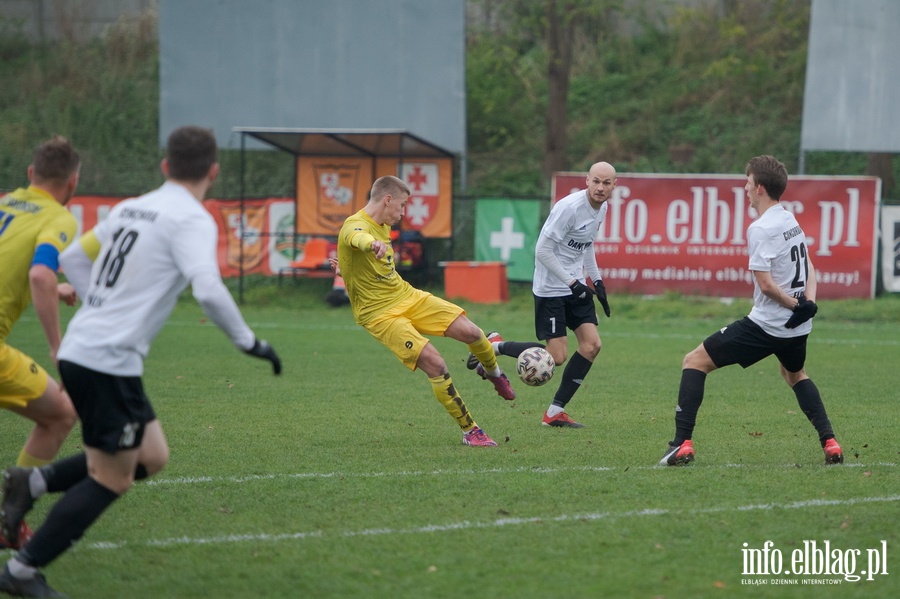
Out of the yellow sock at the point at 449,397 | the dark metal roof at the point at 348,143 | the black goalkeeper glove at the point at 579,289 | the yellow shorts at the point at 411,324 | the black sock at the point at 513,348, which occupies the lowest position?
the yellow sock at the point at 449,397

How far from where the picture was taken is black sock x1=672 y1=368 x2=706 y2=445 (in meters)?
6.66

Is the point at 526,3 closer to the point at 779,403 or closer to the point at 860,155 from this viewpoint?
the point at 860,155

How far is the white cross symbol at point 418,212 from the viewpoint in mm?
21297

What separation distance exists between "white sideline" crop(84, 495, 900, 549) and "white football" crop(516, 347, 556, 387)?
103 inches

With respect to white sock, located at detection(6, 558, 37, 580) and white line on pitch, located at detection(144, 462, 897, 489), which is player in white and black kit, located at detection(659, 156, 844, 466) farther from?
white sock, located at detection(6, 558, 37, 580)

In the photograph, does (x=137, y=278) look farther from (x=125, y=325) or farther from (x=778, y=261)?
(x=778, y=261)

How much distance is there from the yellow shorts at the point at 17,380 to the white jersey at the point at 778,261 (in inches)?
160

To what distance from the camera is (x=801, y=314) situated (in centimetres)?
640

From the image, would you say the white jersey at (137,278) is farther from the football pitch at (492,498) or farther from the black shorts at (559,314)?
the black shorts at (559,314)

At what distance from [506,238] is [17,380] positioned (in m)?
15.9

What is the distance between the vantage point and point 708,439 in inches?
305

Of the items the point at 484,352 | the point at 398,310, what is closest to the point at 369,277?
the point at 398,310

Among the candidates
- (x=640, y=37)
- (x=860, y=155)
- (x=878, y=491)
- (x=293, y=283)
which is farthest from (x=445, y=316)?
(x=640, y=37)

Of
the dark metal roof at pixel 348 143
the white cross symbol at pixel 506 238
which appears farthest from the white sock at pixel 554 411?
the white cross symbol at pixel 506 238
